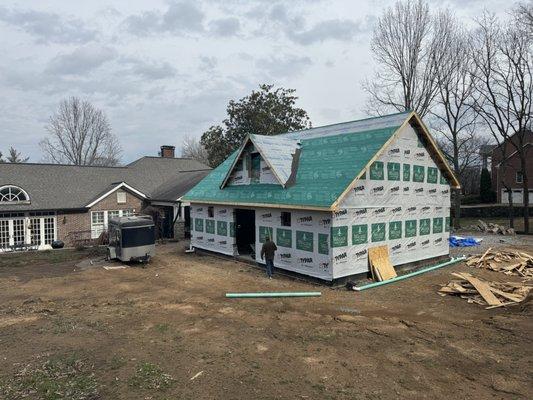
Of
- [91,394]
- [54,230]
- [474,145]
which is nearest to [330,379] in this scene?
[91,394]

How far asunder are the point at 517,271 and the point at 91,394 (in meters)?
18.2

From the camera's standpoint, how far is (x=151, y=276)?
18281 millimetres

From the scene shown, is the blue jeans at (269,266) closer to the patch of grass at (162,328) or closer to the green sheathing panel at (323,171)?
the green sheathing panel at (323,171)

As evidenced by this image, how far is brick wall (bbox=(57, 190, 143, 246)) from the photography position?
100 ft

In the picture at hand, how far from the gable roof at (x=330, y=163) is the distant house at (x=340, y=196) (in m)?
0.05

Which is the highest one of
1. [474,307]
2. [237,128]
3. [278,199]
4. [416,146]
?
[237,128]

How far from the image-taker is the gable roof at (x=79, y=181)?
30.5 m

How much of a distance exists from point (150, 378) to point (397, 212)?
13567mm

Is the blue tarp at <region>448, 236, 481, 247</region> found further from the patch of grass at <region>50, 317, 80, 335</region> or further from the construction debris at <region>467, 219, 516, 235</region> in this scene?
the patch of grass at <region>50, 317, 80, 335</region>

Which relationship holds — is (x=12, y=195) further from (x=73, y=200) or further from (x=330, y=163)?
(x=330, y=163)

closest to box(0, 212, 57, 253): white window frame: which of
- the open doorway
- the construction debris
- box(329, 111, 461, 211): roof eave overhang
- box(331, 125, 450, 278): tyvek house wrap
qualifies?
the open doorway

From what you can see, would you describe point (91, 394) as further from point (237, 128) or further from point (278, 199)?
point (237, 128)

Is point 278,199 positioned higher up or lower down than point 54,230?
higher up

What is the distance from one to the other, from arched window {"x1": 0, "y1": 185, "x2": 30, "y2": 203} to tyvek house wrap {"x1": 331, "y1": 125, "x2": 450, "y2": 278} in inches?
953
